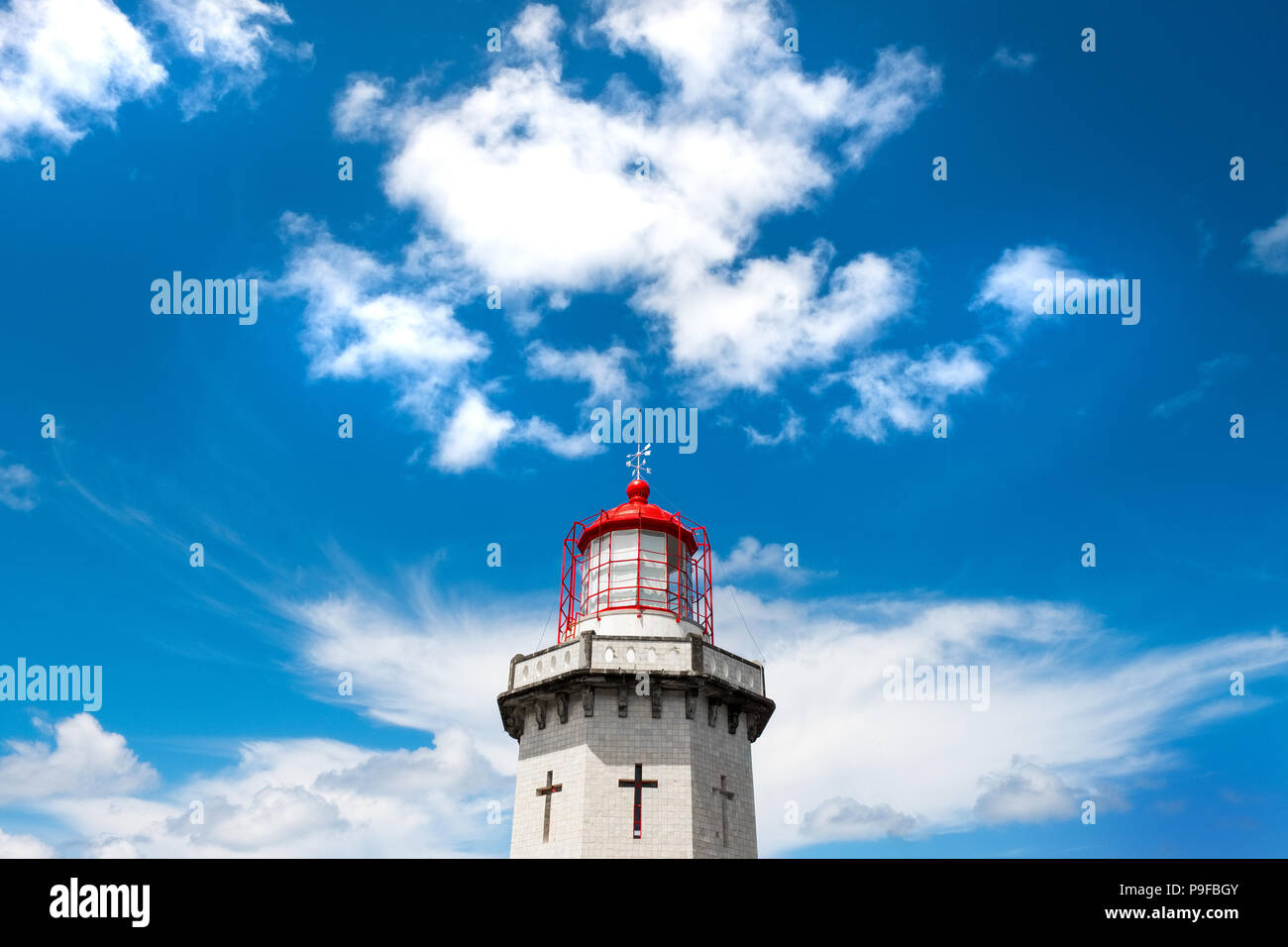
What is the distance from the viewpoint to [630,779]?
24.4m

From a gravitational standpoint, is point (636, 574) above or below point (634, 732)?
above

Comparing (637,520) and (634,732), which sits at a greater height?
(637,520)

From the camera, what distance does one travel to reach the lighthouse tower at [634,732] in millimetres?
23969

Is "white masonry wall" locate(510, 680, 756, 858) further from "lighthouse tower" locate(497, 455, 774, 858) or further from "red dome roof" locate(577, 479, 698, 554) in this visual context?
"red dome roof" locate(577, 479, 698, 554)

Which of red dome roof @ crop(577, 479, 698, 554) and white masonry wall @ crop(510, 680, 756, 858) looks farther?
red dome roof @ crop(577, 479, 698, 554)

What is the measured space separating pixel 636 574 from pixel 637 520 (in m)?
1.68

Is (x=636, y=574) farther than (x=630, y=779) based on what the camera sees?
Yes

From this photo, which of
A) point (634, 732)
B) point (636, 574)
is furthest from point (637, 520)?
point (634, 732)

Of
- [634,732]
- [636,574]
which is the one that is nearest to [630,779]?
[634,732]

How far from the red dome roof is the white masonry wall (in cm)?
558

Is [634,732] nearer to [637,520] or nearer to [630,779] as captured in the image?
[630,779]

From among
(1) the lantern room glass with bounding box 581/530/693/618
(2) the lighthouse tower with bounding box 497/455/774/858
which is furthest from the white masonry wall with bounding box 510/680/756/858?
(1) the lantern room glass with bounding box 581/530/693/618

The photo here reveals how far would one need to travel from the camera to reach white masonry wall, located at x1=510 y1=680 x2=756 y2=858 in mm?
23750

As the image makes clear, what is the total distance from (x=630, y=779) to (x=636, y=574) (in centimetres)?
631
